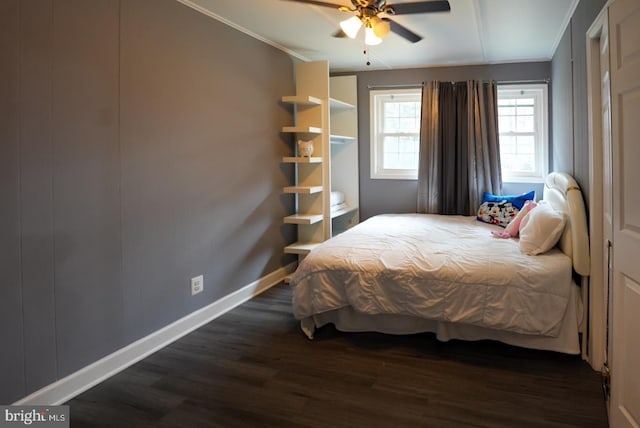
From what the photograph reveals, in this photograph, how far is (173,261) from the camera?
10.6ft

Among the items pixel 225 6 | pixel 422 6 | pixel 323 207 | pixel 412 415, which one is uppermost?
pixel 225 6

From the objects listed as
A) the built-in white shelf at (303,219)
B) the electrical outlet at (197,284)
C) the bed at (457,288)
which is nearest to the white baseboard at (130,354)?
the electrical outlet at (197,284)

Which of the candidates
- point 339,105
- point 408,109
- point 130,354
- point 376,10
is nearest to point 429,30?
point 376,10

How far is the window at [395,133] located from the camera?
5.53m

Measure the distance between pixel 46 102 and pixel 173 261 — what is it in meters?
1.35

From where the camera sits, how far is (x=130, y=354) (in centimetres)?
283

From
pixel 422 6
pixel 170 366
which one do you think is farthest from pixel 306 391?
pixel 422 6

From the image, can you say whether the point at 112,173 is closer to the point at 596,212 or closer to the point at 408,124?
the point at 596,212

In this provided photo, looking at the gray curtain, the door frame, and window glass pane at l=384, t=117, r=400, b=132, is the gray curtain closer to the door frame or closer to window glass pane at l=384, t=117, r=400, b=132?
window glass pane at l=384, t=117, r=400, b=132

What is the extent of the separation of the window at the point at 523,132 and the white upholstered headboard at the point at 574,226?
1.71 metres

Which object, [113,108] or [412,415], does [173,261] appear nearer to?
[113,108]

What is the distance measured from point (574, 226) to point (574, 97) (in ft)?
3.74

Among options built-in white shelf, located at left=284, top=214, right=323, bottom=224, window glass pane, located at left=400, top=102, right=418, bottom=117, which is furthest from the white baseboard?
window glass pane, located at left=400, top=102, right=418, bottom=117

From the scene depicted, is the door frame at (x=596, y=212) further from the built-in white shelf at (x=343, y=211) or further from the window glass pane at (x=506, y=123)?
the built-in white shelf at (x=343, y=211)
